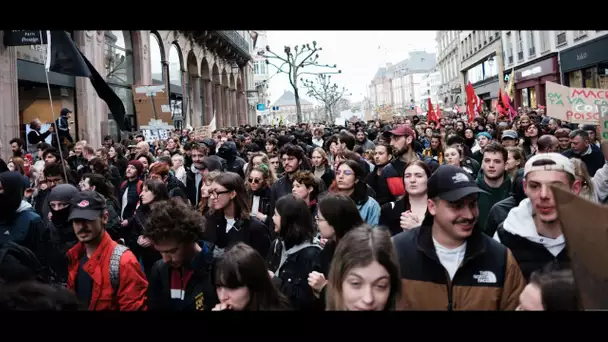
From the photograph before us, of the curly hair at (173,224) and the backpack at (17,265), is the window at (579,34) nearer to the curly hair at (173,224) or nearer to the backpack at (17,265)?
the curly hair at (173,224)

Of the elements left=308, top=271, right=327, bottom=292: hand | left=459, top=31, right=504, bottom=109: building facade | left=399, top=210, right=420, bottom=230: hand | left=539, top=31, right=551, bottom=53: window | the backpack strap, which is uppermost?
left=459, top=31, right=504, bottom=109: building facade

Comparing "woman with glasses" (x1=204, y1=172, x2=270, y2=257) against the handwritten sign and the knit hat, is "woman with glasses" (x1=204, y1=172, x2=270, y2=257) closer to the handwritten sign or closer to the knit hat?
the knit hat

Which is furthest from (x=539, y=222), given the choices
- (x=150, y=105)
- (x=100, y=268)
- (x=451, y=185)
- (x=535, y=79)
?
(x=535, y=79)

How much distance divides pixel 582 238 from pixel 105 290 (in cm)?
265

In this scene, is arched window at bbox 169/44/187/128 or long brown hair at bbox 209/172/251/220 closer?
long brown hair at bbox 209/172/251/220

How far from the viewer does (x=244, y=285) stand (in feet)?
9.40

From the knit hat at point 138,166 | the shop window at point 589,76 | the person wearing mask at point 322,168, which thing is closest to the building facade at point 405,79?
the shop window at point 589,76

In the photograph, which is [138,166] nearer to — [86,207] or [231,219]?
[231,219]

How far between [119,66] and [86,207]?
20320 millimetres

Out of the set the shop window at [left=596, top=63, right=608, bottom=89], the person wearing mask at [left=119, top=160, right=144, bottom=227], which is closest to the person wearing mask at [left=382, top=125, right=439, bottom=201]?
the person wearing mask at [left=119, top=160, right=144, bottom=227]

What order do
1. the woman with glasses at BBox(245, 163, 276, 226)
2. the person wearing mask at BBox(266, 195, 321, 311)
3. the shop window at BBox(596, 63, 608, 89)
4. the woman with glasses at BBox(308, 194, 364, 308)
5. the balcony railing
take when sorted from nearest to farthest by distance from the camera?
the person wearing mask at BBox(266, 195, 321, 311), the woman with glasses at BBox(308, 194, 364, 308), the woman with glasses at BBox(245, 163, 276, 226), the shop window at BBox(596, 63, 608, 89), the balcony railing

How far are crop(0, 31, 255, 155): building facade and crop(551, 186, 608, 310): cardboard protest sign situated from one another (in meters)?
9.12

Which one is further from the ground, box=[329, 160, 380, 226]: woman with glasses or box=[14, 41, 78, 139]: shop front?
box=[14, 41, 78, 139]: shop front

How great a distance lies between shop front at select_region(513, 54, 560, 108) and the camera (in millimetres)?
31719
